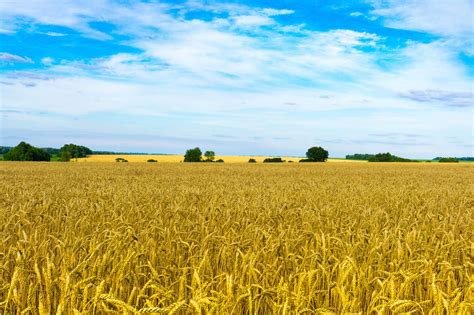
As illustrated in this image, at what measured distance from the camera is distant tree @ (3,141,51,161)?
78.4m

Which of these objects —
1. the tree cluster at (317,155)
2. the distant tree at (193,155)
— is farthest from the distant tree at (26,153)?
the tree cluster at (317,155)

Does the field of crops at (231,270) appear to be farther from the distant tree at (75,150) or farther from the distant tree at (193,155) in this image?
the distant tree at (75,150)

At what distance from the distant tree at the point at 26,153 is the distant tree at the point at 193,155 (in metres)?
27.4

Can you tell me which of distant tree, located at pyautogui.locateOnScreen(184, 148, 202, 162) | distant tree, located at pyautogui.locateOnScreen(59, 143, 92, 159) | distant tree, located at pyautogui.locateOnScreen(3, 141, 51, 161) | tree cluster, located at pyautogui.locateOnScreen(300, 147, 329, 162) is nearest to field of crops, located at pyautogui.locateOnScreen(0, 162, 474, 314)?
distant tree, located at pyautogui.locateOnScreen(184, 148, 202, 162)

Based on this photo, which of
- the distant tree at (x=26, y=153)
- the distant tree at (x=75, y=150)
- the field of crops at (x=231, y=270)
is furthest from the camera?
the distant tree at (x=75, y=150)

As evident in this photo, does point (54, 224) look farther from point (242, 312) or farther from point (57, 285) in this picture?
point (242, 312)

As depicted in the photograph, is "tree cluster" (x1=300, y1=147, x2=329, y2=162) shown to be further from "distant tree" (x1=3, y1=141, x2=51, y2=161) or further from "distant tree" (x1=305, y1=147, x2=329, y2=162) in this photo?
"distant tree" (x1=3, y1=141, x2=51, y2=161)

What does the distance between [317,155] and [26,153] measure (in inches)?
2223

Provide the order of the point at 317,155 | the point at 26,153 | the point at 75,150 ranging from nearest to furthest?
the point at 26,153 < the point at 317,155 < the point at 75,150

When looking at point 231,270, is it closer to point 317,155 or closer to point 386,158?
point 317,155

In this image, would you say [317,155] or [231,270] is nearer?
[231,270]

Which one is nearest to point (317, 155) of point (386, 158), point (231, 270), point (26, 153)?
point (386, 158)

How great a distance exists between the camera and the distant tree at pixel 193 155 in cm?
8262

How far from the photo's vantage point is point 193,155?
83.7 metres
